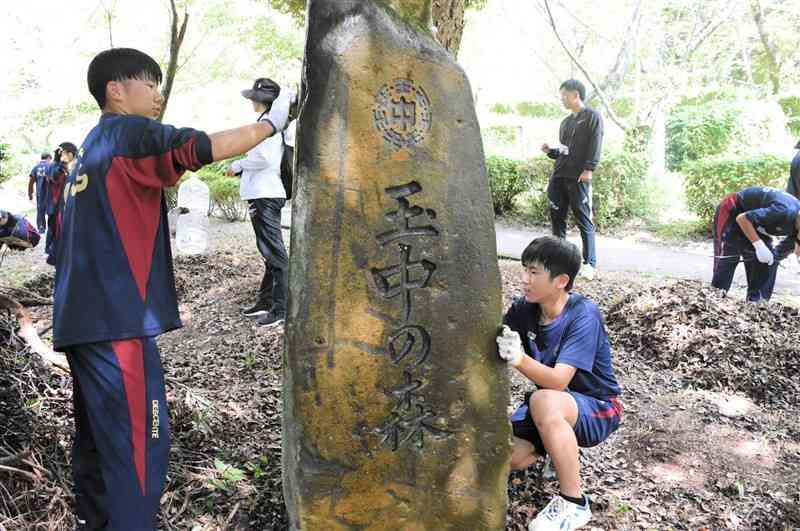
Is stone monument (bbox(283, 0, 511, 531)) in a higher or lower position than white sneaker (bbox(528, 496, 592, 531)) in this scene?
higher

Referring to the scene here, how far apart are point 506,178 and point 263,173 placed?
7.01 m

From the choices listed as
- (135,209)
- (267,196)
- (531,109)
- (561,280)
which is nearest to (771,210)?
(561,280)

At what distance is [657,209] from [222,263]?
7962 mm

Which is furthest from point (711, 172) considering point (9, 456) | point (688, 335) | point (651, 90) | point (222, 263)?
point (9, 456)

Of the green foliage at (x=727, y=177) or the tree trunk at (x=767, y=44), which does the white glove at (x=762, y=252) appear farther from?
the tree trunk at (x=767, y=44)

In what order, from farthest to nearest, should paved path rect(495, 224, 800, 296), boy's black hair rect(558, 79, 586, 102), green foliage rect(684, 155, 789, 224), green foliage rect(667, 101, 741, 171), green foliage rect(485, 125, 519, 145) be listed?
green foliage rect(485, 125, 519, 145)
green foliage rect(667, 101, 741, 171)
green foliage rect(684, 155, 789, 224)
paved path rect(495, 224, 800, 296)
boy's black hair rect(558, 79, 586, 102)

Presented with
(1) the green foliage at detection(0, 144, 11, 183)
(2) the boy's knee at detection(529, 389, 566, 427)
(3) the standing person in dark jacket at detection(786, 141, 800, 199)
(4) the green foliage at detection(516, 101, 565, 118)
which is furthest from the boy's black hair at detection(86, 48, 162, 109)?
(4) the green foliage at detection(516, 101, 565, 118)

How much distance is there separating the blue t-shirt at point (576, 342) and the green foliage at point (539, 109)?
21506 millimetres

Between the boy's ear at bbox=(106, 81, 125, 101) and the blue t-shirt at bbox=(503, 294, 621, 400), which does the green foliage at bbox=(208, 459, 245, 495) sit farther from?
the boy's ear at bbox=(106, 81, 125, 101)

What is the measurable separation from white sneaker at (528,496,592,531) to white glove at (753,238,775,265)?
11.9ft

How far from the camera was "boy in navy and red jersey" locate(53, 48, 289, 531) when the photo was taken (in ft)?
7.34

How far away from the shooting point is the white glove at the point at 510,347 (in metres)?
2.50

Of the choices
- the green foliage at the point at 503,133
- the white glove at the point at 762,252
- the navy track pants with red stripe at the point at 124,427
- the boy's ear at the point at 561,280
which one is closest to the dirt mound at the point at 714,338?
the white glove at the point at 762,252

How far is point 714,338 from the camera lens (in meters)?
4.97
